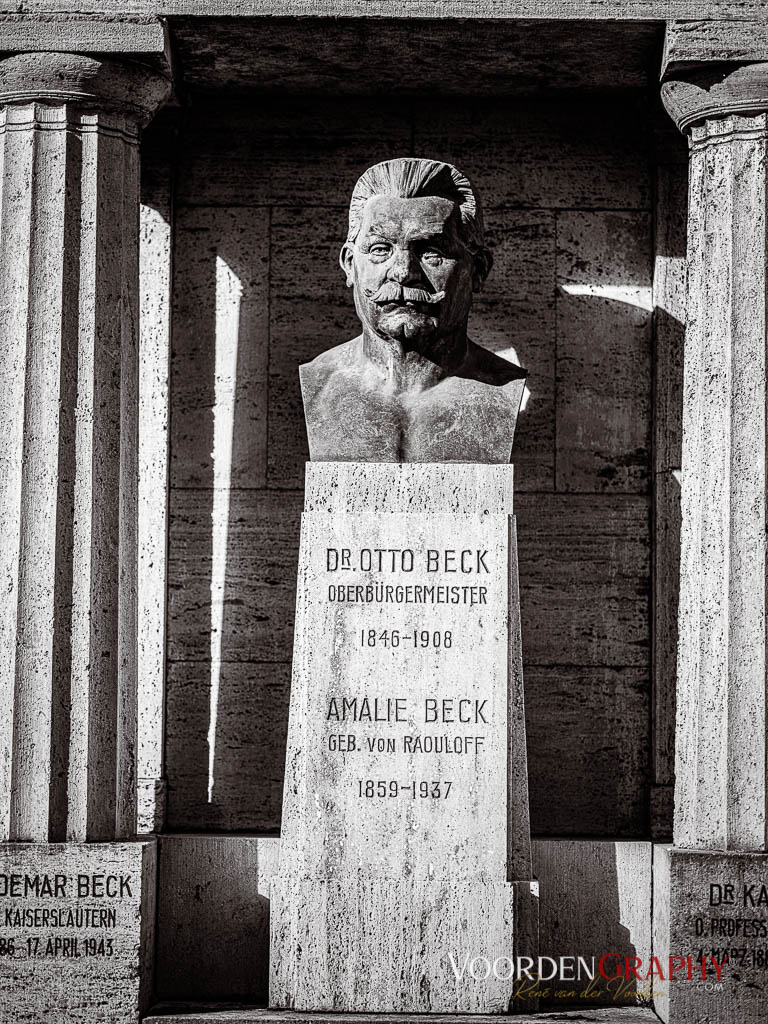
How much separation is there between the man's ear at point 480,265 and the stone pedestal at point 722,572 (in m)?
1.09

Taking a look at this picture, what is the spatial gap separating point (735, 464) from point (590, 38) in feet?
8.16

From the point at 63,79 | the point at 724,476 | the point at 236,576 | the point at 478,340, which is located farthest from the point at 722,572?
the point at 63,79

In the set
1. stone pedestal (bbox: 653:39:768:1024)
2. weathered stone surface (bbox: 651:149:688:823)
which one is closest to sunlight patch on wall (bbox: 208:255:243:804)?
weathered stone surface (bbox: 651:149:688:823)

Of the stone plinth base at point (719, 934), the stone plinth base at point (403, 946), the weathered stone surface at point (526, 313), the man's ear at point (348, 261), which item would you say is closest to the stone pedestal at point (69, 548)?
the stone plinth base at point (403, 946)

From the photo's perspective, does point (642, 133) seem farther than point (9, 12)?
Yes

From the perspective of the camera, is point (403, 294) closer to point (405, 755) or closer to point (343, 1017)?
point (405, 755)

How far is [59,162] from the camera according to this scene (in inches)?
337

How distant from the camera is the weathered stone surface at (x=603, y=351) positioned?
10.0m

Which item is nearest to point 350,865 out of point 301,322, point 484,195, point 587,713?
point 587,713

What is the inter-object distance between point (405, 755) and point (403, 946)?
94 cm

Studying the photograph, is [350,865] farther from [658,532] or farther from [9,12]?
[9,12]

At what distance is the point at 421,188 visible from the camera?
8680mm

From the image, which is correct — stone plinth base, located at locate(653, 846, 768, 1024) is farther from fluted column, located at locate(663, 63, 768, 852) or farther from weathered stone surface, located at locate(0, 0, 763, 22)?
weathered stone surface, located at locate(0, 0, 763, 22)

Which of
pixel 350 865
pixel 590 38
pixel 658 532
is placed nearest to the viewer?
pixel 350 865
